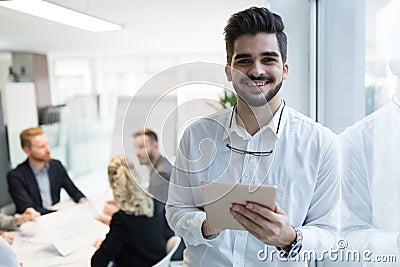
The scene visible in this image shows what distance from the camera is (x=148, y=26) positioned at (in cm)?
418

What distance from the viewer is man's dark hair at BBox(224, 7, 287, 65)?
999 millimetres

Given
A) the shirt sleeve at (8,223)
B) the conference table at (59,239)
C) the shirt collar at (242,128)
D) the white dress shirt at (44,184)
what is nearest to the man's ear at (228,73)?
the shirt collar at (242,128)

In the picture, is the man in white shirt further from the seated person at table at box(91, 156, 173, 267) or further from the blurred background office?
the seated person at table at box(91, 156, 173, 267)

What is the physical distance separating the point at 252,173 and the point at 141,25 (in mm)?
3402

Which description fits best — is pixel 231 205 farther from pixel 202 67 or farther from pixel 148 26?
pixel 148 26

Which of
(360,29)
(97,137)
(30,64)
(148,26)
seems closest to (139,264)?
(360,29)

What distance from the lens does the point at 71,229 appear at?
2.23m

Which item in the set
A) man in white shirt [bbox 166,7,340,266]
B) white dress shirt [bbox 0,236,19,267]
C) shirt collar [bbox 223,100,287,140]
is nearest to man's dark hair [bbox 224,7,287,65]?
man in white shirt [bbox 166,7,340,266]

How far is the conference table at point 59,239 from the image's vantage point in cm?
199

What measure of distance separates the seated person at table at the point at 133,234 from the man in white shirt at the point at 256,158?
89cm

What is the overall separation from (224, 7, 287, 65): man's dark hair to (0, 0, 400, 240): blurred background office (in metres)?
0.08

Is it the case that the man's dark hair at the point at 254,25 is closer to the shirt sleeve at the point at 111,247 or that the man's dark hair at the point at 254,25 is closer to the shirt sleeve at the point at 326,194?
the shirt sleeve at the point at 326,194

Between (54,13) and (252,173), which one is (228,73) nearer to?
(252,173)

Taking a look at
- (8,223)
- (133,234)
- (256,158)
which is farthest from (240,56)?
(8,223)
